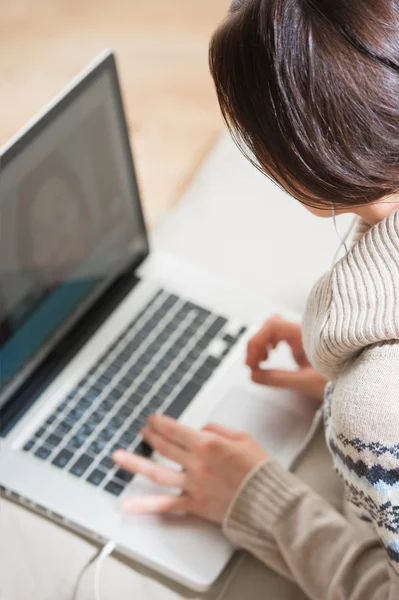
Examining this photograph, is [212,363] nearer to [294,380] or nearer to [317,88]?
[294,380]

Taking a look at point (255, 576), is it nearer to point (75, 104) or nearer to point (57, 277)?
point (57, 277)

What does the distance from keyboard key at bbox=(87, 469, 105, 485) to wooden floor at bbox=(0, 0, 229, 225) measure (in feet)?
1.17

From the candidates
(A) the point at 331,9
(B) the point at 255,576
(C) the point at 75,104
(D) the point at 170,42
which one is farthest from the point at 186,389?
(D) the point at 170,42

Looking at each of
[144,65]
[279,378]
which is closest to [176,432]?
[279,378]

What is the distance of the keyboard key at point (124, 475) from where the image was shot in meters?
0.70

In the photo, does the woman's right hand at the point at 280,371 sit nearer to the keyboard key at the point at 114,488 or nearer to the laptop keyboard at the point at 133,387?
the laptop keyboard at the point at 133,387

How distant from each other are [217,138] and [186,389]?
397 mm

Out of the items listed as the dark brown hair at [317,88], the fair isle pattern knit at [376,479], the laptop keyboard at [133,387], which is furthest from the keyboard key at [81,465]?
the dark brown hair at [317,88]

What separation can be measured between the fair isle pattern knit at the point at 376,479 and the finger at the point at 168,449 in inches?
7.7

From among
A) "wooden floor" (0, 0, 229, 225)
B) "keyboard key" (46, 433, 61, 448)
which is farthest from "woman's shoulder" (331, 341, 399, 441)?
"wooden floor" (0, 0, 229, 225)

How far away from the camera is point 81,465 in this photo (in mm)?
702

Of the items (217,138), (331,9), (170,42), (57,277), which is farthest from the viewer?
(170,42)

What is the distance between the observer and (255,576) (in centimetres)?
65

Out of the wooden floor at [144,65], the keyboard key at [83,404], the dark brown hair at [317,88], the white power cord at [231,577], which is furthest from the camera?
the wooden floor at [144,65]
